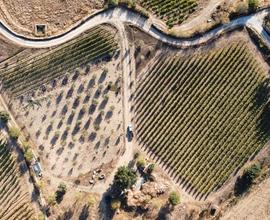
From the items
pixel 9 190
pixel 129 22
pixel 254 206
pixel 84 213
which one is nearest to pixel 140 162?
Result: pixel 84 213

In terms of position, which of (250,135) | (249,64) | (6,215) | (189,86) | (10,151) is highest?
(249,64)

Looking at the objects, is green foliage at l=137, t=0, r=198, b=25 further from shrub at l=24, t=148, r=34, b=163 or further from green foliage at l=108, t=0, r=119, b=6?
shrub at l=24, t=148, r=34, b=163

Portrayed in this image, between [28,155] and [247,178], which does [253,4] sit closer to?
[247,178]

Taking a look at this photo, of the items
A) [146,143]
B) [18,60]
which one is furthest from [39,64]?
[146,143]

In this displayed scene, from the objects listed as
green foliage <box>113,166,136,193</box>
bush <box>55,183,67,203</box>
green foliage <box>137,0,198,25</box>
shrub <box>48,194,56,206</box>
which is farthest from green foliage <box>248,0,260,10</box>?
shrub <box>48,194,56,206</box>

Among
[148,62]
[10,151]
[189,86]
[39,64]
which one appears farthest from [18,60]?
[189,86]

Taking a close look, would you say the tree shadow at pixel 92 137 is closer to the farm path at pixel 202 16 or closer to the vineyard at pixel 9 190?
the vineyard at pixel 9 190

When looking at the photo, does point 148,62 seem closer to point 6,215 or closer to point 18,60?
point 18,60

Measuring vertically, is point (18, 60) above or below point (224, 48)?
below
